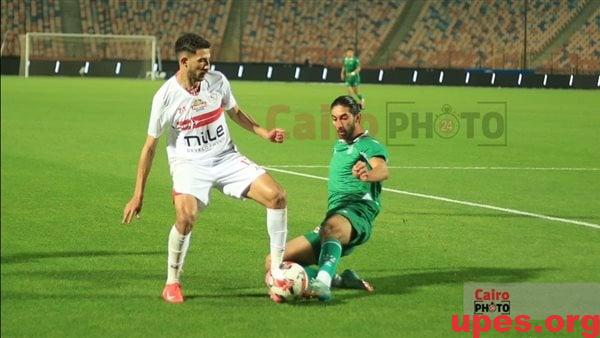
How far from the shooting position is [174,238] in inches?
336

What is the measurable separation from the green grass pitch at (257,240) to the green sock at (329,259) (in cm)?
23

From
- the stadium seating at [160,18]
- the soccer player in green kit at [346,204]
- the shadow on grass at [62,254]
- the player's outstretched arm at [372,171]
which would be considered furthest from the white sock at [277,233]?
the stadium seating at [160,18]

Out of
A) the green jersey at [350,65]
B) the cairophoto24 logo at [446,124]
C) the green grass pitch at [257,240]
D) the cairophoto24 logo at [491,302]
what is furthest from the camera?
the green jersey at [350,65]

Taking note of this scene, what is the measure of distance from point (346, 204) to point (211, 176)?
1094mm

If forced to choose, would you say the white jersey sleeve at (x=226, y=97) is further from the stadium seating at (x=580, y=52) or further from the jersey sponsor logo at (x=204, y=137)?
the stadium seating at (x=580, y=52)

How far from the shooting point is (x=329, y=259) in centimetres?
873

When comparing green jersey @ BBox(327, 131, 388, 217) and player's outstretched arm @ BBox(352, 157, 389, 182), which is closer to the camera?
player's outstretched arm @ BBox(352, 157, 389, 182)

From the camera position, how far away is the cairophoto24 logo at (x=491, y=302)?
8086 mm

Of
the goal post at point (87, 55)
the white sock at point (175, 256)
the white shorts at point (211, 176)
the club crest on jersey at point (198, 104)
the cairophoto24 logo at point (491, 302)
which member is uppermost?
the club crest on jersey at point (198, 104)

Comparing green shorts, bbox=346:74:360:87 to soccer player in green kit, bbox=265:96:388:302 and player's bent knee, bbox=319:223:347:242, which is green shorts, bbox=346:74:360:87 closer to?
soccer player in green kit, bbox=265:96:388:302

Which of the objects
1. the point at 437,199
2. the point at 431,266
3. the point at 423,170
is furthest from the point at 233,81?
the point at 431,266

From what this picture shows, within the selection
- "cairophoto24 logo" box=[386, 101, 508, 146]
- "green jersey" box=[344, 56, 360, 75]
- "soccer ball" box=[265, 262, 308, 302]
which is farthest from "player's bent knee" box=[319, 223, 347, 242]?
"green jersey" box=[344, 56, 360, 75]

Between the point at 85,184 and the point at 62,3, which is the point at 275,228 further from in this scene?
the point at 62,3

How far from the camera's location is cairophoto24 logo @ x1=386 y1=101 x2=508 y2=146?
27.1 meters
